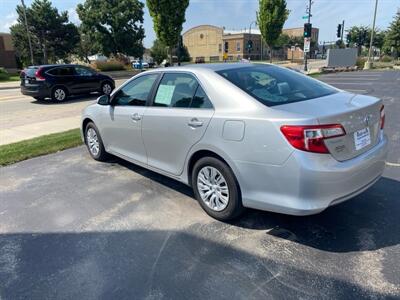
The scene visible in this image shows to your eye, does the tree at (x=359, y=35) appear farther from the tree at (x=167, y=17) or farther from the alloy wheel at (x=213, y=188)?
the alloy wheel at (x=213, y=188)

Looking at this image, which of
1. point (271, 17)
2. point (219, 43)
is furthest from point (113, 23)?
point (219, 43)

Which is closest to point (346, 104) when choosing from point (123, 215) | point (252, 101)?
point (252, 101)

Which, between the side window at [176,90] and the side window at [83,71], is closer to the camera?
the side window at [176,90]

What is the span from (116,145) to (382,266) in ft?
12.1

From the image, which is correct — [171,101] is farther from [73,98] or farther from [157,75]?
[73,98]

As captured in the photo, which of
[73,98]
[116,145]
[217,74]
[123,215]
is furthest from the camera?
[73,98]

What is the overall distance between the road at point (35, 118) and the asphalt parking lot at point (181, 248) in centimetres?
438

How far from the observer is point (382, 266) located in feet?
9.30

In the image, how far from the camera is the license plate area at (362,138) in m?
3.10

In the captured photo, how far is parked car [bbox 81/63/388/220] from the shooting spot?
2.88 metres

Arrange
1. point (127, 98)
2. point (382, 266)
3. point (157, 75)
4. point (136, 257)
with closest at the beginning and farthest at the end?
1. point (382, 266)
2. point (136, 257)
3. point (157, 75)
4. point (127, 98)

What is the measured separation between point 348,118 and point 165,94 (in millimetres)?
2056

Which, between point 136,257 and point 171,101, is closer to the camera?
point 136,257

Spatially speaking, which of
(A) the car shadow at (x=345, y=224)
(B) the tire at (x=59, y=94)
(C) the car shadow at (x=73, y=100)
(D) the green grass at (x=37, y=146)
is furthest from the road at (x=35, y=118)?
(A) the car shadow at (x=345, y=224)
